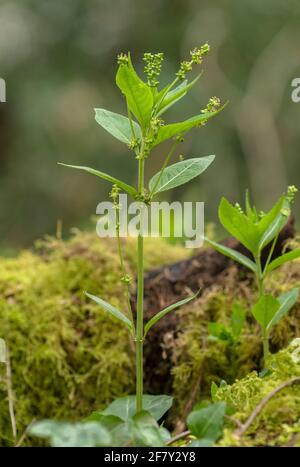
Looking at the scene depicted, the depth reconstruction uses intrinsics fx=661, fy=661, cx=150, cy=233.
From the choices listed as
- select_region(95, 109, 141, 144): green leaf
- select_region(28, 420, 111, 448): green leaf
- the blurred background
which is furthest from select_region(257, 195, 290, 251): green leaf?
the blurred background

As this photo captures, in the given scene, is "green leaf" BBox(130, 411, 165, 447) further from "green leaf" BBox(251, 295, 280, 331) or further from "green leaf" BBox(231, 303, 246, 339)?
"green leaf" BBox(231, 303, 246, 339)

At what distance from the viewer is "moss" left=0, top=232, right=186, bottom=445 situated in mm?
1976

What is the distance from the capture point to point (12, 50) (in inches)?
274

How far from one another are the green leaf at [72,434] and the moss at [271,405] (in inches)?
7.3

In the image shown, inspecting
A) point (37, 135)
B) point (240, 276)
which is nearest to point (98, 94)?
point (37, 135)

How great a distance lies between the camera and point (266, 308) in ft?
4.59

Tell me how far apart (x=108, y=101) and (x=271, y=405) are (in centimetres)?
640

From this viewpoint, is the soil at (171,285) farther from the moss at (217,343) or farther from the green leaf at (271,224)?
the green leaf at (271,224)

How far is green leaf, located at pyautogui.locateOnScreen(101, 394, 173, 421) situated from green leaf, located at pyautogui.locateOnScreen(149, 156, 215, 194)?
1.34ft

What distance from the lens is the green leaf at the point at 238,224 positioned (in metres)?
1.38

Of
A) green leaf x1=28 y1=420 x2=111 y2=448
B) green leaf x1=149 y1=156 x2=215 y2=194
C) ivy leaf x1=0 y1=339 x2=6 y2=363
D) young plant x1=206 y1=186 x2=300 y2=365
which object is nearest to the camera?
green leaf x1=28 y1=420 x2=111 y2=448

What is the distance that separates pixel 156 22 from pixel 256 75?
147 centimetres

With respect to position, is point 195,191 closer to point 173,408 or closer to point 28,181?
point 28,181
